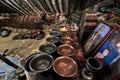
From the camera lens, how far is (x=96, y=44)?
2795mm

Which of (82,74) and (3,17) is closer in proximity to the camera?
(82,74)

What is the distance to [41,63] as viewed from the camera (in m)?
1.91

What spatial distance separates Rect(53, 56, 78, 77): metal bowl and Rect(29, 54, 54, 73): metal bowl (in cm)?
8

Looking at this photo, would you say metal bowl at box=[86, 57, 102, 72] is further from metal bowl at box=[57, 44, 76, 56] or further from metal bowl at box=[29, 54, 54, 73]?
metal bowl at box=[29, 54, 54, 73]

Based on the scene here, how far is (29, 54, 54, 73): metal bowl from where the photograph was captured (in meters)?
1.76

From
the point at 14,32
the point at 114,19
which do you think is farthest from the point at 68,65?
the point at 14,32

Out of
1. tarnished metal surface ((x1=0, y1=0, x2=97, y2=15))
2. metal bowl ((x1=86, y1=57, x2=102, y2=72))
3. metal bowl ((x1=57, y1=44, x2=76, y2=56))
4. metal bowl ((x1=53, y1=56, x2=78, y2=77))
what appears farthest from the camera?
tarnished metal surface ((x1=0, y1=0, x2=97, y2=15))

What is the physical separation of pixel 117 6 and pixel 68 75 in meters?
3.99

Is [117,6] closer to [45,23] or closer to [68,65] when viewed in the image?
[45,23]

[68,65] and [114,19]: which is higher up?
[68,65]

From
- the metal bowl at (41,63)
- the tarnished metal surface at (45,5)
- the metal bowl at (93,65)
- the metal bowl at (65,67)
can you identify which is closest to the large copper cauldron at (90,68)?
the metal bowl at (93,65)

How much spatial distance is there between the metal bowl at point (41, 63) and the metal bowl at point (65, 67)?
0.08m

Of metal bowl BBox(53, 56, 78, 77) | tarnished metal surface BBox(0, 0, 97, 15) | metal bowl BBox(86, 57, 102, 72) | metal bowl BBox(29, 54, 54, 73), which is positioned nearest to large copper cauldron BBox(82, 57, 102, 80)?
metal bowl BBox(86, 57, 102, 72)

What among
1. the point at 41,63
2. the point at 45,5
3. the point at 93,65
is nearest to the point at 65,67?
the point at 41,63
